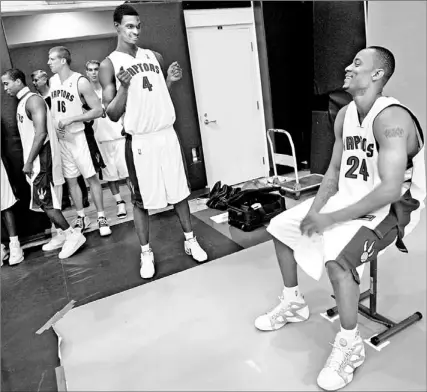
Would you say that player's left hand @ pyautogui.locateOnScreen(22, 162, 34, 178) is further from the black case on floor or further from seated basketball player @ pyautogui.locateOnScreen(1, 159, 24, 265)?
the black case on floor

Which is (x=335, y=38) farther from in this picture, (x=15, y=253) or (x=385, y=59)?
(x=15, y=253)

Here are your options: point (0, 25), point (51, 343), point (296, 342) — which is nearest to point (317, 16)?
point (0, 25)

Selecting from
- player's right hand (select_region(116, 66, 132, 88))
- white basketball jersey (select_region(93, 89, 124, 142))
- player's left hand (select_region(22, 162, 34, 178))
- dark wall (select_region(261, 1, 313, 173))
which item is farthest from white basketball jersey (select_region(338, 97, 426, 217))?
dark wall (select_region(261, 1, 313, 173))

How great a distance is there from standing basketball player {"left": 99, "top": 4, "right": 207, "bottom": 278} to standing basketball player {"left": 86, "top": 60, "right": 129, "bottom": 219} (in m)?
1.36

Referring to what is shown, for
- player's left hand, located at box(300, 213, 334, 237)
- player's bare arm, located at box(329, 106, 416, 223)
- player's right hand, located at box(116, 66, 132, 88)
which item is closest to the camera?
player's bare arm, located at box(329, 106, 416, 223)

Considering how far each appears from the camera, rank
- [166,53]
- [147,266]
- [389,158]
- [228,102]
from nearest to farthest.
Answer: [389,158]
[147,266]
[166,53]
[228,102]

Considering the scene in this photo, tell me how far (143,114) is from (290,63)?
3.04 m

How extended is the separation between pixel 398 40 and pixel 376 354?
1.83m

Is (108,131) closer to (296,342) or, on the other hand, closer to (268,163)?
(268,163)

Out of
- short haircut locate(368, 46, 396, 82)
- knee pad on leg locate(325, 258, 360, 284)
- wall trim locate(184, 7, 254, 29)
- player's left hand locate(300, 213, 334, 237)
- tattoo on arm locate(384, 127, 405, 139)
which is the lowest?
knee pad on leg locate(325, 258, 360, 284)

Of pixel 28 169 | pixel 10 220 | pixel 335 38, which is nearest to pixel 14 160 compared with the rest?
pixel 28 169

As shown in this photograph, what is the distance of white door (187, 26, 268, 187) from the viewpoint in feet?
15.2

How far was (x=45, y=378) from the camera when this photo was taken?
6.44 ft

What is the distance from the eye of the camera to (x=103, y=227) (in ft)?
12.3
